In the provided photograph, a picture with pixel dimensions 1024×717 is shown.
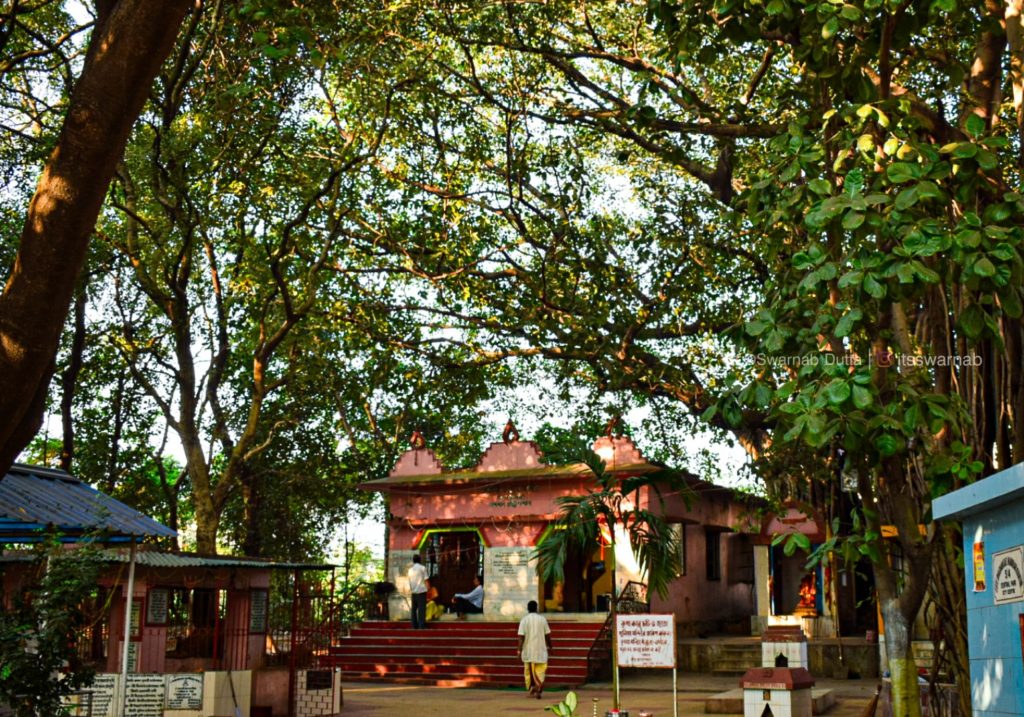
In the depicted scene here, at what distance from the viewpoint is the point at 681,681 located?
58.7ft

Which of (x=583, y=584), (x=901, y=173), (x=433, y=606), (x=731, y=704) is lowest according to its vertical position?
(x=731, y=704)

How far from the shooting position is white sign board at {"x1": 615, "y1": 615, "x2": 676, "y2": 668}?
933 cm

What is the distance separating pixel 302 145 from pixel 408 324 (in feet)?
13.4

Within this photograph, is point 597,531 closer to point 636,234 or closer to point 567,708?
point 567,708

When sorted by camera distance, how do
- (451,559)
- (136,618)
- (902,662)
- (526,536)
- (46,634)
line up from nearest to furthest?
(902,662), (46,634), (136,618), (526,536), (451,559)

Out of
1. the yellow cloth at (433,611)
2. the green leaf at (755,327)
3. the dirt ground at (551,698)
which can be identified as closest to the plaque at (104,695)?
the dirt ground at (551,698)

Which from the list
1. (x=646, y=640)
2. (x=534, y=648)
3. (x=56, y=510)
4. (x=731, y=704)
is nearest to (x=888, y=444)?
(x=646, y=640)

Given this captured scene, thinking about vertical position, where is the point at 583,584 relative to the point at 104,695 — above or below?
above

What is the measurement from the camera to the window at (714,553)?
23859mm

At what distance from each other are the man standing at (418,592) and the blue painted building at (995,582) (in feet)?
51.2

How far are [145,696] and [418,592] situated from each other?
9750 mm

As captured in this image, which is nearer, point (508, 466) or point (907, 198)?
point (907, 198)

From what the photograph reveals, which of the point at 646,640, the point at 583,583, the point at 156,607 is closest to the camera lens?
the point at 646,640

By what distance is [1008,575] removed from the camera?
5.17 m
